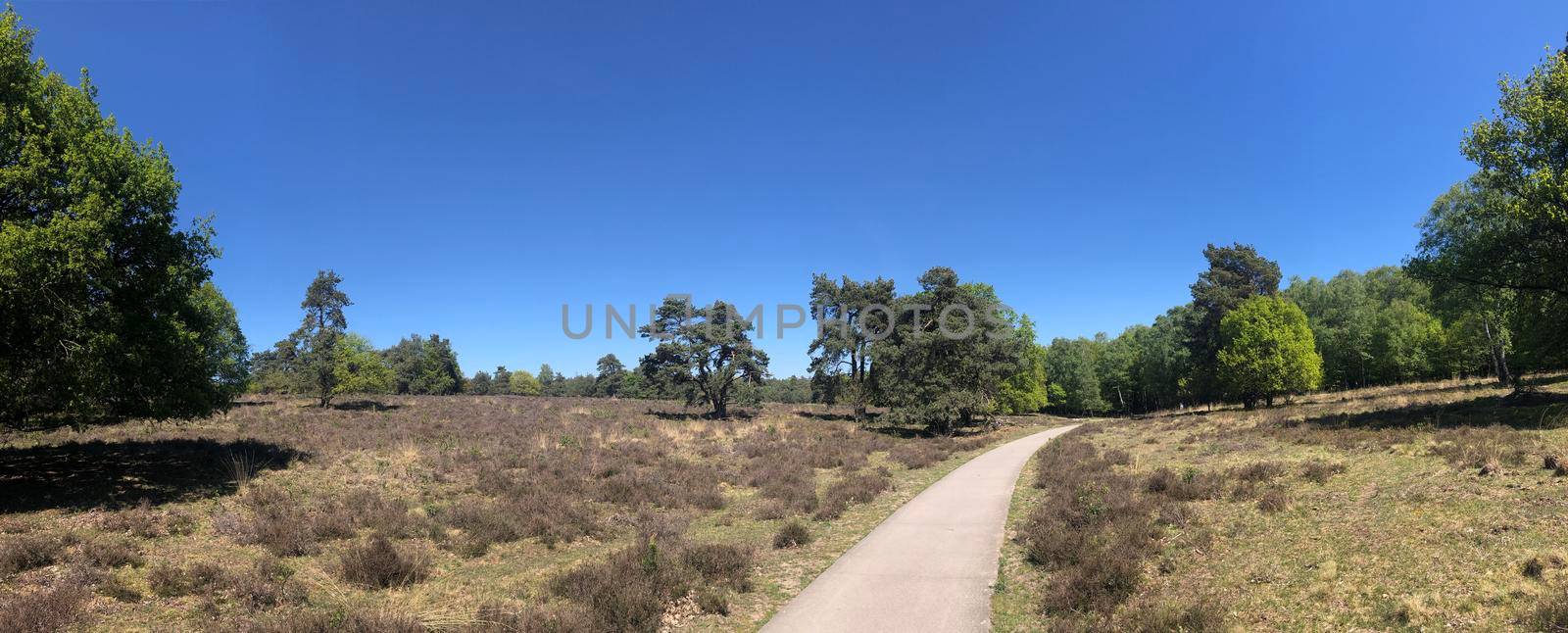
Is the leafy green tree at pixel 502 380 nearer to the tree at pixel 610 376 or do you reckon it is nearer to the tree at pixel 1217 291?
the tree at pixel 610 376

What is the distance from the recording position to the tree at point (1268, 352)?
133ft

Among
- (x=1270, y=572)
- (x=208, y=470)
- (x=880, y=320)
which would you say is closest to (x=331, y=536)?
(x=208, y=470)

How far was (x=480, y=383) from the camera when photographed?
447 feet

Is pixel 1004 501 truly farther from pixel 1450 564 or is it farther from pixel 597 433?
pixel 597 433

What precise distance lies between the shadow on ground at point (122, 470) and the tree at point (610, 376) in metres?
115

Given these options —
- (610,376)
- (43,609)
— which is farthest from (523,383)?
(43,609)

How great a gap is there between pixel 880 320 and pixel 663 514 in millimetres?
33399

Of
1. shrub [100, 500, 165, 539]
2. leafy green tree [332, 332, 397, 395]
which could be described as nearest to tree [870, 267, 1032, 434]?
shrub [100, 500, 165, 539]

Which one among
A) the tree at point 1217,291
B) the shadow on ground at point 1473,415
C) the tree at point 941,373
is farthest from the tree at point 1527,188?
the tree at point 1217,291

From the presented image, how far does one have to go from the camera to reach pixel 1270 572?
736 centimetres

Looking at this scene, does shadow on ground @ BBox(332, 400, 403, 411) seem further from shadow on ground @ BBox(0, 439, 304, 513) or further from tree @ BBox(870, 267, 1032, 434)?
tree @ BBox(870, 267, 1032, 434)

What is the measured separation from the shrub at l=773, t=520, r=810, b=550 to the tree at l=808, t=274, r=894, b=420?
3256cm

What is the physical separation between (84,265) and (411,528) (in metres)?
8.30

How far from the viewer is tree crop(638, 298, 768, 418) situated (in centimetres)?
4250
